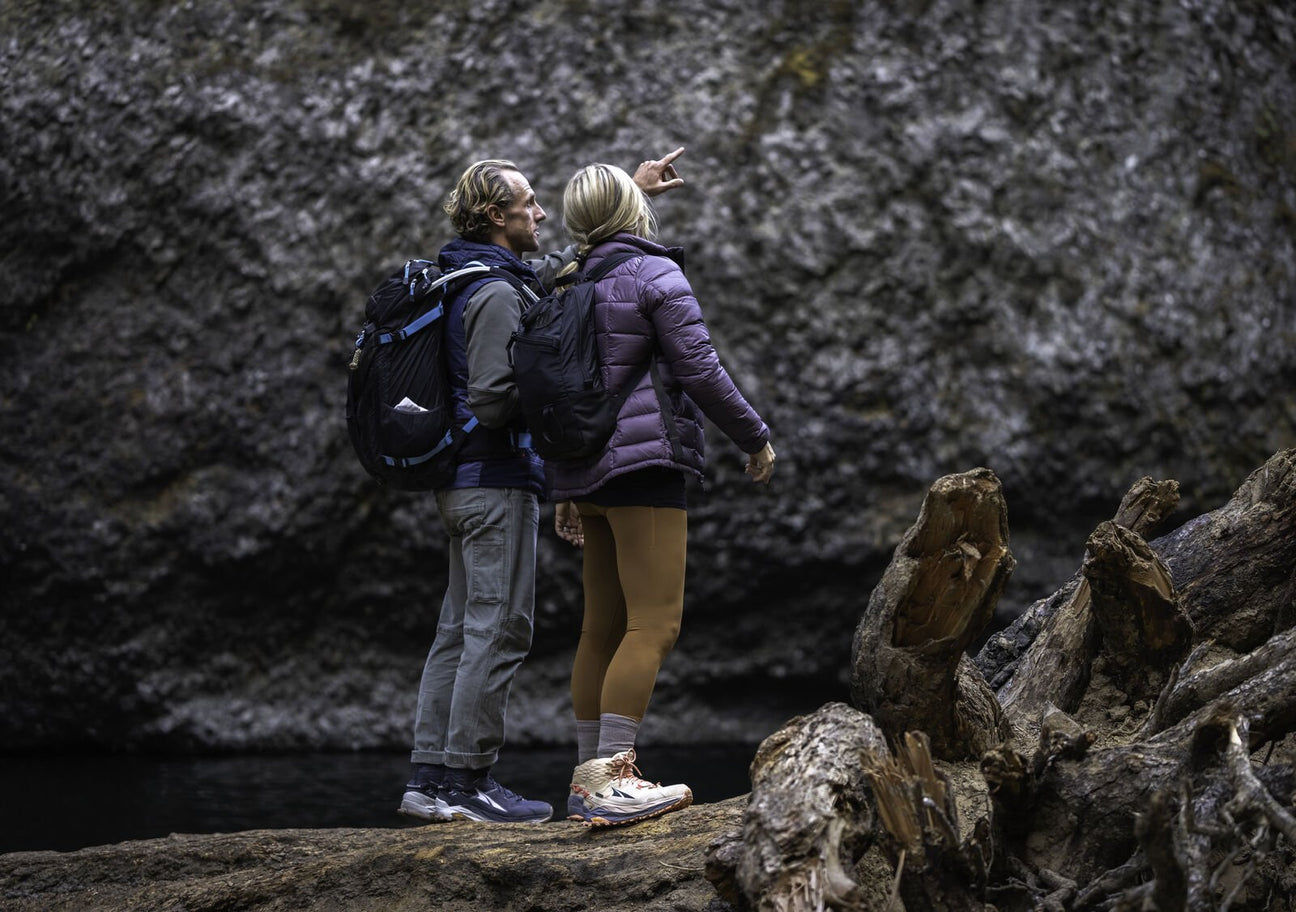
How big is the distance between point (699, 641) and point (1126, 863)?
474 centimetres

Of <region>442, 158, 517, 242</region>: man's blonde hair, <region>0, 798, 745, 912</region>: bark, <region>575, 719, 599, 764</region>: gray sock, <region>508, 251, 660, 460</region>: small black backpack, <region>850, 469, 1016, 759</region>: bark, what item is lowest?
<region>0, 798, 745, 912</region>: bark

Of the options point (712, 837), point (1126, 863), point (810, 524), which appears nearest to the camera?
point (1126, 863)

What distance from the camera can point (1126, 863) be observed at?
8.39 feet

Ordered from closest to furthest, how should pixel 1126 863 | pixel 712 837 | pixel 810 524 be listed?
pixel 1126 863 → pixel 712 837 → pixel 810 524

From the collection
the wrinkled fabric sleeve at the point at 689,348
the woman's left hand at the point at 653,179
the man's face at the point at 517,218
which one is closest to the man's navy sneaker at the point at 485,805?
the wrinkled fabric sleeve at the point at 689,348

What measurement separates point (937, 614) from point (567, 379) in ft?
3.72

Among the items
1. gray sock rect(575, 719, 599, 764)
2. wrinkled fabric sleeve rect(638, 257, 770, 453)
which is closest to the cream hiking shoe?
gray sock rect(575, 719, 599, 764)

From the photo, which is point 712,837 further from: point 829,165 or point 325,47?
point 325,47

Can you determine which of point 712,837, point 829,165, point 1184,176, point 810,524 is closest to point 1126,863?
point 712,837

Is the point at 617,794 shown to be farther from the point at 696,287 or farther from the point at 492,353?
the point at 696,287

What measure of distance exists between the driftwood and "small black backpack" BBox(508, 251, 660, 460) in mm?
882

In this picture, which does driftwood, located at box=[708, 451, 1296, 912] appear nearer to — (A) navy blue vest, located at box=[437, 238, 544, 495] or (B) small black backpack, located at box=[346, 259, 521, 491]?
(A) navy blue vest, located at box=[437, 238, 544, 495]

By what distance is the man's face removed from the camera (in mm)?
3943

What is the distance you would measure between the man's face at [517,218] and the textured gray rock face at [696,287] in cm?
316
